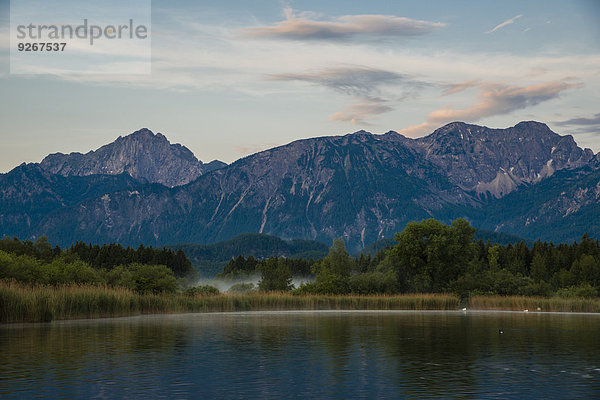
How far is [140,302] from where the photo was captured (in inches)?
3039

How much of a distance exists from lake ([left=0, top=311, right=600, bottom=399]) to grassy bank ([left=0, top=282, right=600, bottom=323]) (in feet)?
10.2

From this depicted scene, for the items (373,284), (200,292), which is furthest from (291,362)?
(373,284)

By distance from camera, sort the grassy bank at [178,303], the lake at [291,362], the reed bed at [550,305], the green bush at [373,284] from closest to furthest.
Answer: the lake at [291,362] < the grassy bank at [178,303] < the reed bed at [550,305] < the green bush at [373,284]

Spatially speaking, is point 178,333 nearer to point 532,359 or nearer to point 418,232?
point 532,359

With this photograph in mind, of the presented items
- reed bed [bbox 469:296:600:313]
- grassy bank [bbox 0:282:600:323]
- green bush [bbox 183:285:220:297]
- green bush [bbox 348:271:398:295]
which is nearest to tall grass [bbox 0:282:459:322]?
grassy bank [bbox 0:282:600:323]

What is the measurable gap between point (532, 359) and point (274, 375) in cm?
1484

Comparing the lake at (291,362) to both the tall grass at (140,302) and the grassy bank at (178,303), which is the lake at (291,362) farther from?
the grassy bank at (178,303)

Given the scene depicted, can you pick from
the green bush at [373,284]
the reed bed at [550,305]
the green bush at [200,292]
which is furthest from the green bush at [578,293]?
the green bush at [200,292]

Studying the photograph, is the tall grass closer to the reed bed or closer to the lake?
the lake

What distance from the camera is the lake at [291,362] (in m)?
28.0

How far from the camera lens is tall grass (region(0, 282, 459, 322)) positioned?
192 feet

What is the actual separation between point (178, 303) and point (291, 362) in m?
49.5

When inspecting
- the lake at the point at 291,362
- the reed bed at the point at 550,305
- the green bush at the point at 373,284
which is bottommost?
the reed bed at the point at 550,305

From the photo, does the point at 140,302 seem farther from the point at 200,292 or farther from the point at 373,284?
the point at 373,284
